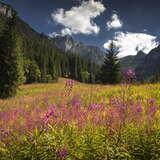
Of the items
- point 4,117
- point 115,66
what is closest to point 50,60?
point 115,66

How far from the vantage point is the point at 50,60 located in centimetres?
12975

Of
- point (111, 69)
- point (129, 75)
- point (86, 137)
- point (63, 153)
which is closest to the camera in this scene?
point (63, 153)

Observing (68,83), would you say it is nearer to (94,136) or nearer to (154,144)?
(94,136)

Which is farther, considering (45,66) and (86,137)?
(45,66)

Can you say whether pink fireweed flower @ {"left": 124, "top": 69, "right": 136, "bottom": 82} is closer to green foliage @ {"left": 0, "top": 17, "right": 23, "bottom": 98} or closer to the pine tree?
green foliage @ {"left": 0, "top": 17, "right": 23, "bottom": 98}

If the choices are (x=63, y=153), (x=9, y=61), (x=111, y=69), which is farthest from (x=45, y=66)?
(x=63, y=153)

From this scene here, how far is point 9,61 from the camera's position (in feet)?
115

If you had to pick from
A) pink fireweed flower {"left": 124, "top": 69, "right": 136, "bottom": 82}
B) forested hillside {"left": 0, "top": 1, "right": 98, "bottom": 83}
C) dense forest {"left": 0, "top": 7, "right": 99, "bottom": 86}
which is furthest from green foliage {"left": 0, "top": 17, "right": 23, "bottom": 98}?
dense forest {"left": 0, "top": 7, "right": 99, "bottom": 86}

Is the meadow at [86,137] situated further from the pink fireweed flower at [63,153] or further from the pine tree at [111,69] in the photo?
the pine tree at [111,69]

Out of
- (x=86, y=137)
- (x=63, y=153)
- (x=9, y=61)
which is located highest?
(x=9, y=61)

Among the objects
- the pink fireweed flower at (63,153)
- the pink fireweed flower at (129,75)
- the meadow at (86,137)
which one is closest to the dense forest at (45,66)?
the meadow at (86,137)

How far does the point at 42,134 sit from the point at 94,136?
3.44 ft

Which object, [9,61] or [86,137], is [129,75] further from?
[9,61]

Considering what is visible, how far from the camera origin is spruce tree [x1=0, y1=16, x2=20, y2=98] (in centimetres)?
3322
